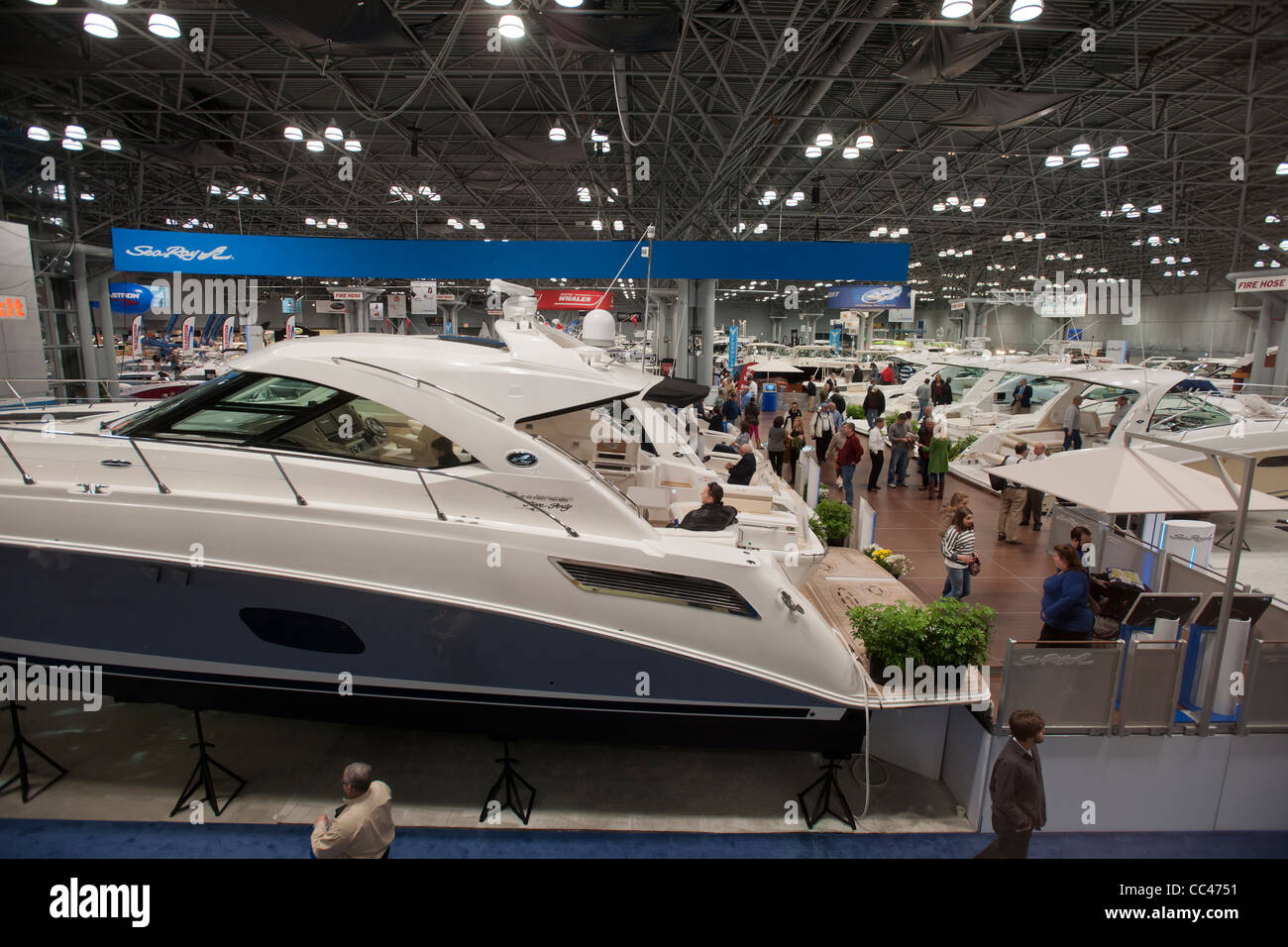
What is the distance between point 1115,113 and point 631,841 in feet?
68.1

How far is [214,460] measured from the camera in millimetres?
4078

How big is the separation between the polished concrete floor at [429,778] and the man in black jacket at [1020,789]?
3.24ft

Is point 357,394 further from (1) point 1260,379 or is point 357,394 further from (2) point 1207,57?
(1) point 1260,379

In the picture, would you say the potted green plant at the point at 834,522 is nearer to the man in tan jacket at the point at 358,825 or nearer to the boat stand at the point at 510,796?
the boat stand at the point at 510,796

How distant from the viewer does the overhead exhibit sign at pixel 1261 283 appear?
16.1 metres

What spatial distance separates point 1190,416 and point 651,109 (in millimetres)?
13654

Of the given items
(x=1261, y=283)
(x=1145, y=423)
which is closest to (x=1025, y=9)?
(x=1145, y=423)

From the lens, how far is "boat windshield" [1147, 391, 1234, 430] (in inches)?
474

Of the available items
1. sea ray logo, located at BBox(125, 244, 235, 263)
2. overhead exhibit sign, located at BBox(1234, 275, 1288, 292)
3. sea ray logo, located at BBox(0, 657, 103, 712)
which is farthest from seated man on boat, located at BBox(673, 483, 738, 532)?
overhead exhibit sign, located at BBox(1234, 275, 1288, 292)

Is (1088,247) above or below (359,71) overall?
above

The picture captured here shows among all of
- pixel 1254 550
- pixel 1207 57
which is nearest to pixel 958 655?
pixel 1254 550

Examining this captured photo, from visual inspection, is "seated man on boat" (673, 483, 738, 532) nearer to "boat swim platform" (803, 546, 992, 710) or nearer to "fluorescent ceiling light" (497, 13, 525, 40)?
"boat swim platform" (803, 546, 992, 710)

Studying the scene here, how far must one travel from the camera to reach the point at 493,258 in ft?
54.0
